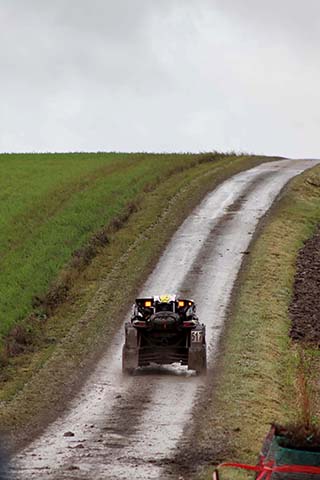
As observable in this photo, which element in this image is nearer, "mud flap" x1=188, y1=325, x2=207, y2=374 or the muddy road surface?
the muddy road surface

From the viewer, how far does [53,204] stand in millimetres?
55281

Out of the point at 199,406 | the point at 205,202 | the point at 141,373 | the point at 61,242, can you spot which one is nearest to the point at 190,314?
the point at 141,373

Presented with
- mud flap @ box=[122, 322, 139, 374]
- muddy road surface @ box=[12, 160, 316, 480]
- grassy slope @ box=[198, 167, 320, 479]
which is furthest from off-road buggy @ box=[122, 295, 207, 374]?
grassy slope @ box=[198, 167, 320, 479]

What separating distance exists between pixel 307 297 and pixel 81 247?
10390 mm

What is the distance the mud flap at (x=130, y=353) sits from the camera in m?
27.7

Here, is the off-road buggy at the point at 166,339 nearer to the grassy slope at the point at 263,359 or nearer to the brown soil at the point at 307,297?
the grassy slope at the point at 263,359

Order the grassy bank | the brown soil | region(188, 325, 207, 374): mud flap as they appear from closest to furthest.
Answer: region(188, 325, 207, 374): mud flap
the grassy bank
the brown soil

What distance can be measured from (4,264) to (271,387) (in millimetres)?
19641

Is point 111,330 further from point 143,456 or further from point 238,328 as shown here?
point 143,456

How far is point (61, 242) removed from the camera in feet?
149

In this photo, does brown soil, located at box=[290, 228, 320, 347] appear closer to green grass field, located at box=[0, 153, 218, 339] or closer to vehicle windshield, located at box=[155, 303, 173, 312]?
→ vehicle windshield, located at box=[155, 303, 173, 312]

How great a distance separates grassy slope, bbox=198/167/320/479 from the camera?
22.0 metres

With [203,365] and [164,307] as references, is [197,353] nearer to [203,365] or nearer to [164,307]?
[203,365]

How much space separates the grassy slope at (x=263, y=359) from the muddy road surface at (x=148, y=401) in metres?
0.60
